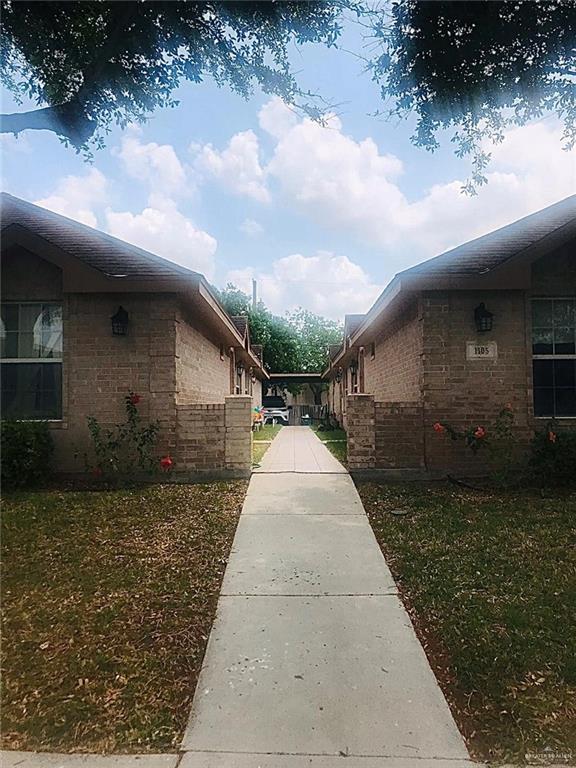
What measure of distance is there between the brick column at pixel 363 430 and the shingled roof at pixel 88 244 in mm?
3314

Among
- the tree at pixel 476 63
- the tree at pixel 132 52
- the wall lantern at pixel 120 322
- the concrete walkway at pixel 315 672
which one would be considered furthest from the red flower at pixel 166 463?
the tree at pixel 476 63

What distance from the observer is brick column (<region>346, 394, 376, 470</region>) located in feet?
24.7

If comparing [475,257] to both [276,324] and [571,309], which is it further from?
[276,324]

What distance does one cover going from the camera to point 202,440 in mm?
7512

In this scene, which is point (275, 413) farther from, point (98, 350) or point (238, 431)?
point (98, 350)

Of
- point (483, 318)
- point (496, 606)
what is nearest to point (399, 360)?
point (483, 318)

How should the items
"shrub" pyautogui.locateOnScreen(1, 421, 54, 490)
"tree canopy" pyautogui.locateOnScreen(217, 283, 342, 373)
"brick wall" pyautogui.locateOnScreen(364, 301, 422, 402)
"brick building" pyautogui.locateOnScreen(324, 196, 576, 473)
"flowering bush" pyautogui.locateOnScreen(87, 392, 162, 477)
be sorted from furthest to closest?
"tree canopy" pyautogui.locateOnScreen(217, 283, 342, 373) < "brick wall" pyautogui.locateOnScreen(364, 301, 422, 402) < "brick building" pyautogui.locateOnScreen(324, 196, 576, 473) < "flowering bush" pyautogui.locateOnScreen(87, 392, 162, 477) < "shrub" pyautogui.locateOnScreen(1, 421, 54, 490)

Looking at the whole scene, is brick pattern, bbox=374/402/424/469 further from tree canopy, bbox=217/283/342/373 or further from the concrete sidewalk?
tree canopy, bbox=217/283/342/373

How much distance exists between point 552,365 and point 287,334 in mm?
28266

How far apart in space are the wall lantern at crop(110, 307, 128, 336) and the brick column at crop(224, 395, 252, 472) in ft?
6.46

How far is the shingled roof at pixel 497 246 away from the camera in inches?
290

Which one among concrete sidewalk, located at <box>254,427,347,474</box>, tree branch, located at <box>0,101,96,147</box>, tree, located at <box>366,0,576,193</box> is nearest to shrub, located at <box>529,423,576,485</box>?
concrete sidewalk, located at <box>254,427,347,474</box>

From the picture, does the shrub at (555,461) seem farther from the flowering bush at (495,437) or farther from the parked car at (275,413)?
the parked car at (275,413)

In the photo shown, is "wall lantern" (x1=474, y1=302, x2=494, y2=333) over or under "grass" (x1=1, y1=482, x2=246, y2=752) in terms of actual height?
over
